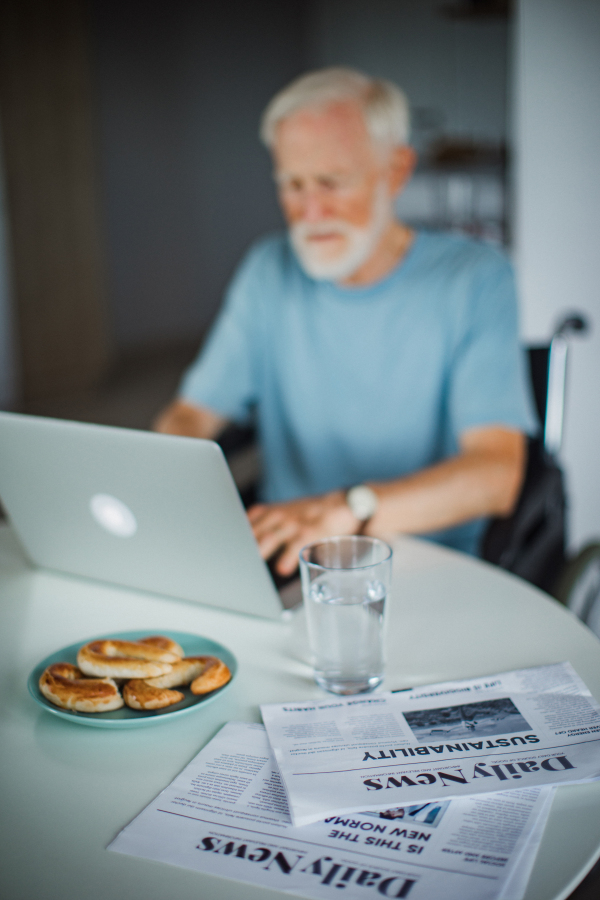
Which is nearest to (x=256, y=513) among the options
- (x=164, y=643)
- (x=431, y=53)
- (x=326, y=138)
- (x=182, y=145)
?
(x=164, y=643)

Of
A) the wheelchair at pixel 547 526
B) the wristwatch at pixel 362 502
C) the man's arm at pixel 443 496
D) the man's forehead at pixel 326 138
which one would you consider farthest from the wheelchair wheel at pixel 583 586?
the man's forehead at pixel 326 138

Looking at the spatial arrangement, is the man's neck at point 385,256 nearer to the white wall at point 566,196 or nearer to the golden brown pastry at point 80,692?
the white wall at point 566,196

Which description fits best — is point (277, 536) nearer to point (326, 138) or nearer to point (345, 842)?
A: point (345, 842)

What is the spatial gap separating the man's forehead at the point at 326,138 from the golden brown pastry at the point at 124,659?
4.05 ft

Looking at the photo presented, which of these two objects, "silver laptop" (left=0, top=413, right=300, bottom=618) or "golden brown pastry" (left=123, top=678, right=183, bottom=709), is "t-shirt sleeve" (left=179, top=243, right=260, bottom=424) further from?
"golden brown pastry" (left=123, top=678, right=183, bottom=709)

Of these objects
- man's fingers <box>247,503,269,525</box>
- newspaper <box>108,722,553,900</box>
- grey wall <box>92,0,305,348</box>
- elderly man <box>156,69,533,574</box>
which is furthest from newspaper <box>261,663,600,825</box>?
grey wall <box>92,0,305,348</box>

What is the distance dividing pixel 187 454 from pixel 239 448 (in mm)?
1021

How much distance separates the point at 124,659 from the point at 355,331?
1.17 m

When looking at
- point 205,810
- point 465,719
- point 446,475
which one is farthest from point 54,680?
point 446,475

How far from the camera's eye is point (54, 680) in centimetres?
66

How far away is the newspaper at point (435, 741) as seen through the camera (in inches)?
21.7

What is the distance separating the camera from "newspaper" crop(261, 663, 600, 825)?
0.55m

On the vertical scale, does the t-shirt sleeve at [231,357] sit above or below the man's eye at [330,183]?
below

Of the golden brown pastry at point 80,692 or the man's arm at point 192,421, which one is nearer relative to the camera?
the golden brown pastry at point 80,692
